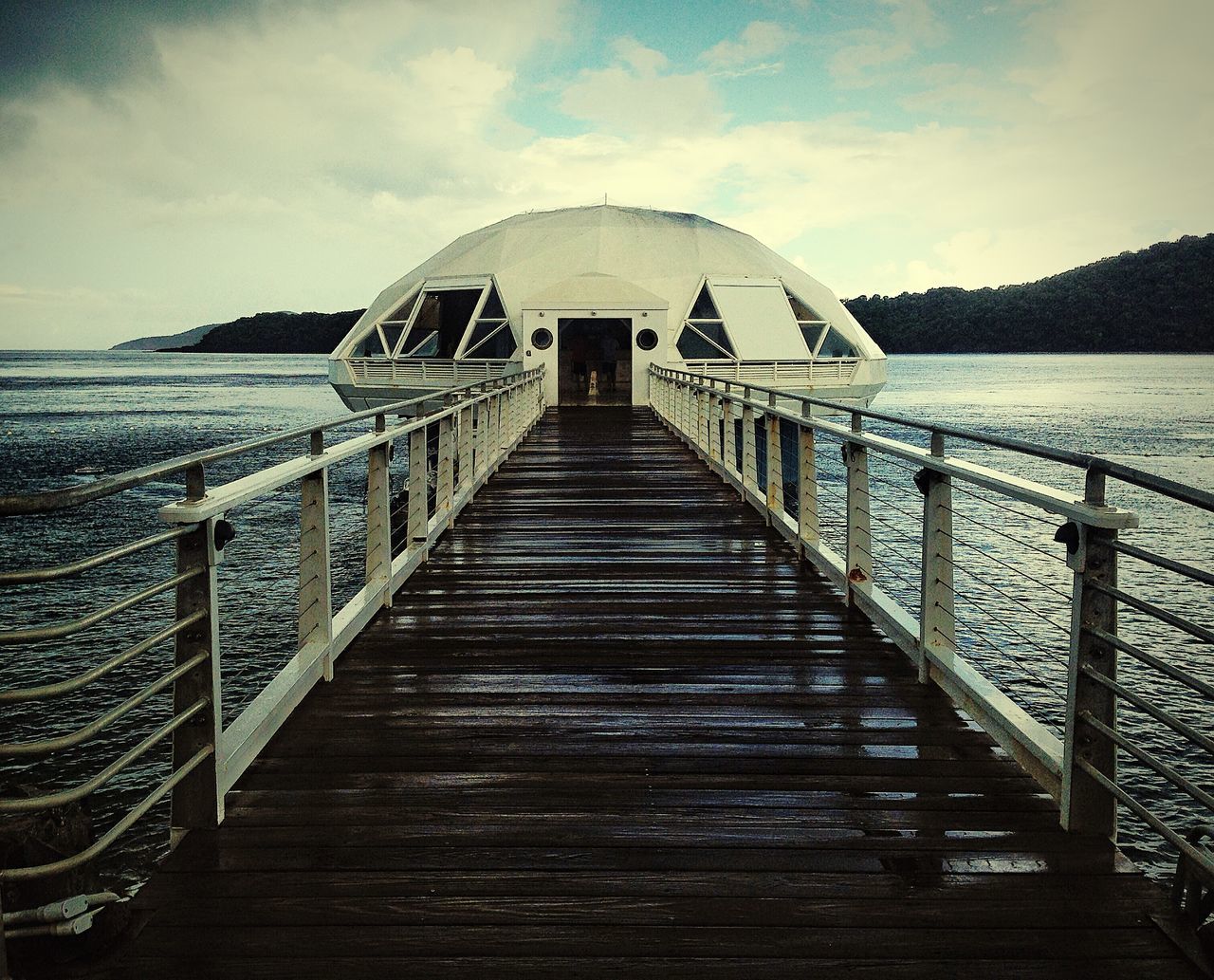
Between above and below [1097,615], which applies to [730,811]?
below

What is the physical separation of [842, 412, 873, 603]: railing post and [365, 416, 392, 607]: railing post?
274cm

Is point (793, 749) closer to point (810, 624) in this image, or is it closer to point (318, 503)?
point (810, 624)

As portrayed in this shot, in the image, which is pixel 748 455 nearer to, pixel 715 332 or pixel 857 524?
pixel 857 524

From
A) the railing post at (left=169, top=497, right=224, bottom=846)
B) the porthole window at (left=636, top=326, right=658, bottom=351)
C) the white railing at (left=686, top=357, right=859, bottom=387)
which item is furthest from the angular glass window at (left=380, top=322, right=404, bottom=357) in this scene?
the railing post at (left=169, top=497, right=224, bottom=846)

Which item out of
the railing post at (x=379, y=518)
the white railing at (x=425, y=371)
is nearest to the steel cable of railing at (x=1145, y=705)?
the railing post at (x=379, y=518)

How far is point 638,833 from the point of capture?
3299 mm

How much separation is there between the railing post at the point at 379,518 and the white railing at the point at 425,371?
20926 mm

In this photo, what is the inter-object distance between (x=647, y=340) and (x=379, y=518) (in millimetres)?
20464

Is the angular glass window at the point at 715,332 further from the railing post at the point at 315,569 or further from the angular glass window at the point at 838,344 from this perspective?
the railing post at the point at 315,569

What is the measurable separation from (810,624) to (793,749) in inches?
77.7

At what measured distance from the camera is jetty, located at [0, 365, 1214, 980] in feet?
8.75

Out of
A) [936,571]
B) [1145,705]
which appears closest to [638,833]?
[1145,705]

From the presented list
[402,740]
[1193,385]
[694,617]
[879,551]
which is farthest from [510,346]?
[1193,385]

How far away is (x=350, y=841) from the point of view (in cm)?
323
